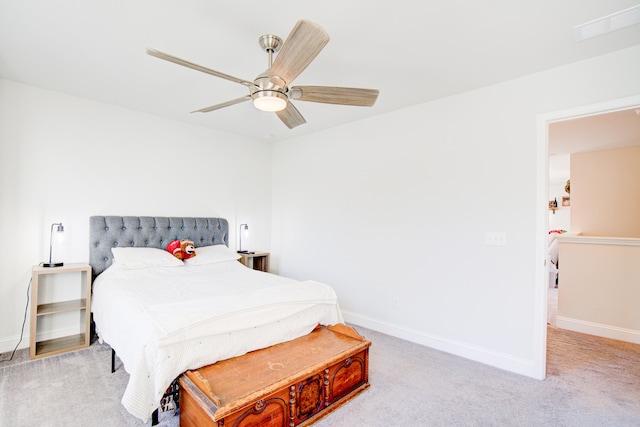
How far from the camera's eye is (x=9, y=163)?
2.96 m

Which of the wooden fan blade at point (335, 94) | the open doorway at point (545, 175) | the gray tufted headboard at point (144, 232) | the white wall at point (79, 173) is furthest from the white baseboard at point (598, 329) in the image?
the white wall at point (79, 173)

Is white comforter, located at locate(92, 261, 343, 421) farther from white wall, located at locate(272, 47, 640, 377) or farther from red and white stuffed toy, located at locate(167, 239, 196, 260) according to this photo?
white wall, located at locate(272, 47, 640, 377)

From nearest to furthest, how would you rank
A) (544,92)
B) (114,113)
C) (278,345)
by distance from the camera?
1. (278,345)
2. (544,92)
3. (114,113)

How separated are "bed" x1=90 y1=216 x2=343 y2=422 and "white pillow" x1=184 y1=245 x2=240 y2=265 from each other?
11mm

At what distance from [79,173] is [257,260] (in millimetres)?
2390

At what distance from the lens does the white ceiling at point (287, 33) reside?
74.0 inches

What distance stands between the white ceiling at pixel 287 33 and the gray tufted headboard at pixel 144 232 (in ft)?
4.55

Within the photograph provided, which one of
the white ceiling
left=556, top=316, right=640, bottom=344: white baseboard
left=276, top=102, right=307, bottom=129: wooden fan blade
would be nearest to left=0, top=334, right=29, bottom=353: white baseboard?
the white ceiling

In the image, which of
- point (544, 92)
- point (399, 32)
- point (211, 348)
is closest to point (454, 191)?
point (544, 92)

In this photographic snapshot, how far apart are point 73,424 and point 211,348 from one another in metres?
0.97

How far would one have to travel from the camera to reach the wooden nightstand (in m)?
2.78

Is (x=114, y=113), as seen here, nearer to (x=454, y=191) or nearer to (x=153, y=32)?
(x=153, y=32)

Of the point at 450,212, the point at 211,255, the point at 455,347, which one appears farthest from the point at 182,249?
the point at 455,347

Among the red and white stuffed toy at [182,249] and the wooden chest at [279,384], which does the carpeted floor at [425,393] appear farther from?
the red and white stuffed toy at [182,249]
